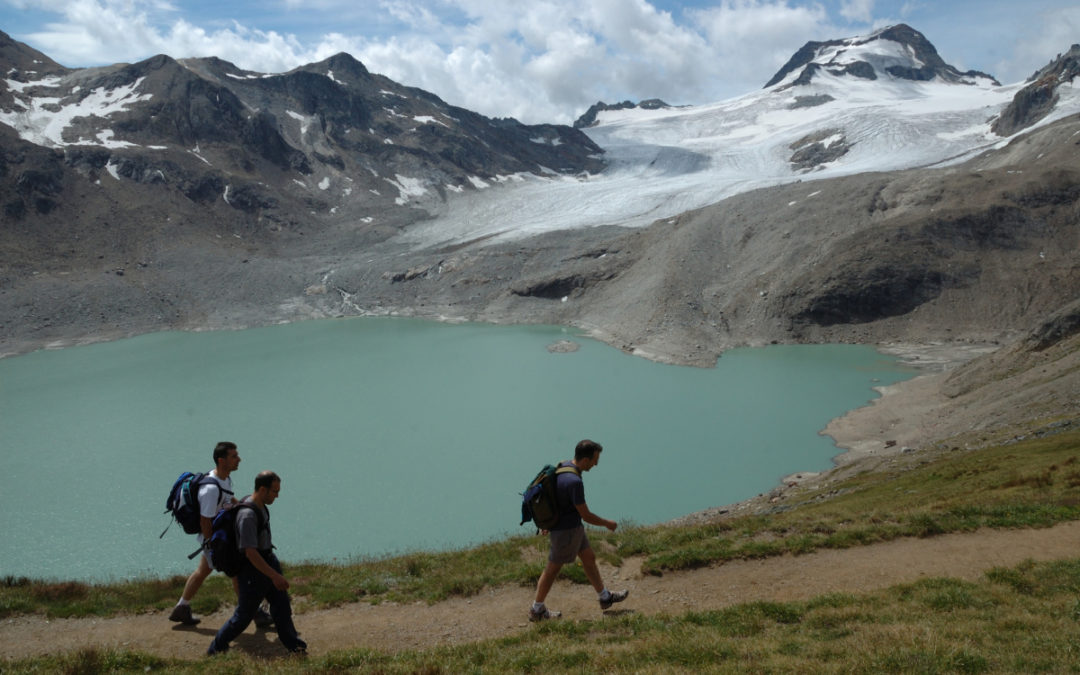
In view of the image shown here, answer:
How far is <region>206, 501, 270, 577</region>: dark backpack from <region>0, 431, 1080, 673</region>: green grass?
894 mm

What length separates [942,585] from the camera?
303 inches

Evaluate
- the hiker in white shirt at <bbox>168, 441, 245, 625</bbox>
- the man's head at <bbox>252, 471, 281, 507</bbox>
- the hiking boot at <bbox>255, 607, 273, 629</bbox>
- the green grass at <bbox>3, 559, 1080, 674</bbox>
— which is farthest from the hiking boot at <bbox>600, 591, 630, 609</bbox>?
the hiker in white shirt at <bbox>168, 441, 245, 625</bbox>

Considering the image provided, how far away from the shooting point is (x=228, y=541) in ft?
22.7

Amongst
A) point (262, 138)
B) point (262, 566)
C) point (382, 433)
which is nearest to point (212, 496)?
point (262, 566)

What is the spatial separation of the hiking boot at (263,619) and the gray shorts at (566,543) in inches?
128

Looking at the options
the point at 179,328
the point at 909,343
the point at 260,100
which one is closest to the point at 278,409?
the point at 179,328

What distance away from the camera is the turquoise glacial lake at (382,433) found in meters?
21.5

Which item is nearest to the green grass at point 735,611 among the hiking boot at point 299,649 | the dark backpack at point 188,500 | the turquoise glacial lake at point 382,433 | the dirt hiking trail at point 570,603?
the dirt hiking trail at point 570,603

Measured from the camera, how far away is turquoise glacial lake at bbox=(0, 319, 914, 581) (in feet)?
70.4

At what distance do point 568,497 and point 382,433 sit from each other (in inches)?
968

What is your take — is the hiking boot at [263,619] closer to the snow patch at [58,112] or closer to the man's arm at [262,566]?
the man's arm at [262,566]

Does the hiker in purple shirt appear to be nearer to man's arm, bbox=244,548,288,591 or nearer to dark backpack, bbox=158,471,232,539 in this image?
man's arm, bbox=244,548,288,591

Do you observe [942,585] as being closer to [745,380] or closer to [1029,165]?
[745,380]

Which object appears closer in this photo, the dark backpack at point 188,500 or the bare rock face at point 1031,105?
the dark backpack at point 188,500
